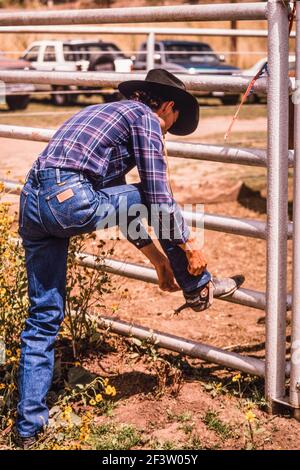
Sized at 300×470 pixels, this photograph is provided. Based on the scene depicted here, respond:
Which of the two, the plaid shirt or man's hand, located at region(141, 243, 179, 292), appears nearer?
the plaid shirt

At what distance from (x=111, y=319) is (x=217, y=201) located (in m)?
3.76

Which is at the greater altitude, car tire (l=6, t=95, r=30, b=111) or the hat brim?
the hat brim

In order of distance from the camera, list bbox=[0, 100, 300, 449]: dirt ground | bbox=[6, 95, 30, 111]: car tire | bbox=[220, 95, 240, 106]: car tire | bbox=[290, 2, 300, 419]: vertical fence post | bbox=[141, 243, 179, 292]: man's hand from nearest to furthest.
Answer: bbox=[290, 2, 300, 419]: vertical fence post → bbox=[0, 100, 300, 449]: dirt ground → bbox=[141, 243, 179, 292]: man's hand → bbox=[6, 95, 30, 111]: car tire → bbox=[220, 95, 240, 106]: car tire

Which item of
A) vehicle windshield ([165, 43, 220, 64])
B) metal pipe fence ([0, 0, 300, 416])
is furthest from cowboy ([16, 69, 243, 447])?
vehicle windshield ([165, 43, 220, 64])

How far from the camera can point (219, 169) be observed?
9.49m

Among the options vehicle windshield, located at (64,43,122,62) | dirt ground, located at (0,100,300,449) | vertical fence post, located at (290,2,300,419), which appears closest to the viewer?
vertical fence post, located at (290,2,300,419)

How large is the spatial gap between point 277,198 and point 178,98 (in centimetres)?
60

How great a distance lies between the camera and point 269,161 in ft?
10.8

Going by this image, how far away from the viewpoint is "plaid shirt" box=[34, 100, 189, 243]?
3.25 m

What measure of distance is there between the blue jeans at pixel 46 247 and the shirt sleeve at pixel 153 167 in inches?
5.7

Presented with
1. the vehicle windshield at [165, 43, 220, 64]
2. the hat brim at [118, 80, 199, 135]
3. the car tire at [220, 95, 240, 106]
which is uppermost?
the hat brim at [118, 80, 199, 135]

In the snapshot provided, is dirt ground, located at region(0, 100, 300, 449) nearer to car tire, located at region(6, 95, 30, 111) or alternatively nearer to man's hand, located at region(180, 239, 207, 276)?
man's hand, located at region(180, 239, 207, 276)

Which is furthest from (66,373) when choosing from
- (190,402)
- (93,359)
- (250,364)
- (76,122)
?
(76,122)
